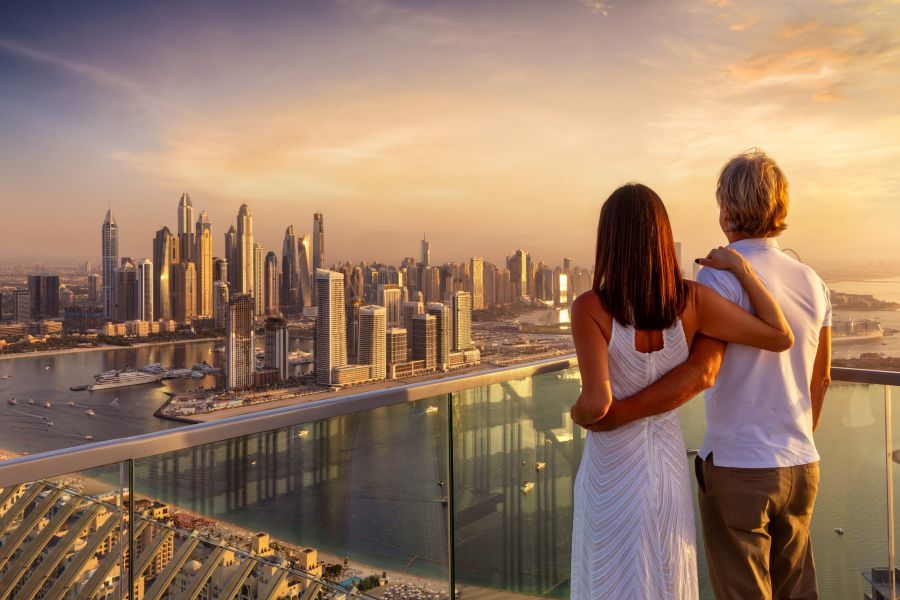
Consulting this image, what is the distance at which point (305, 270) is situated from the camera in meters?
32.1

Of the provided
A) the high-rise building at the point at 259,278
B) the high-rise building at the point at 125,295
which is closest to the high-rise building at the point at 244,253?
the high-rise building at the point at 259,278

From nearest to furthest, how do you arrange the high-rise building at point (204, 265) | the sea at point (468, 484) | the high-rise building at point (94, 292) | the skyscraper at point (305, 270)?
the sea at point (468, 484) → the high-rise building at point (94, 292) → the high-rise building at point (204, 265) → the skyscraper at point (305, 270)

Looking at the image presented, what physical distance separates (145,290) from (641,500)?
3122 cm

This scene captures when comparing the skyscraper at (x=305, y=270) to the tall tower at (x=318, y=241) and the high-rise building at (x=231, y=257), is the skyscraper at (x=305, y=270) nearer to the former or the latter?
the tall tower at (x=318, y=241)

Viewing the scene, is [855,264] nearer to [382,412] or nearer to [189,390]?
[382,412]

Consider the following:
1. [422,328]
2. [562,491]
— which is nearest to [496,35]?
[422,328]

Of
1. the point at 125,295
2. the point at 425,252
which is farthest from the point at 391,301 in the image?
the point at 125,295

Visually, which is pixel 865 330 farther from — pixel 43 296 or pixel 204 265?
pixel 204 265

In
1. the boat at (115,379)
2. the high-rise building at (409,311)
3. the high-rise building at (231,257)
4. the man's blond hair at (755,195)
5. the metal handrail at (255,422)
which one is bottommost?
the boat at (115,379)

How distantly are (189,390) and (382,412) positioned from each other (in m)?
28.0

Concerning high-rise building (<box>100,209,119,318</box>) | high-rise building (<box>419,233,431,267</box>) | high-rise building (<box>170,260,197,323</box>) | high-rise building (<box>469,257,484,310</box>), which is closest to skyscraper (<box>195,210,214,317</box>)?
high-rise building (<box>170,260,197,323</box>)

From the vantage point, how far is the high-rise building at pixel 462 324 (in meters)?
25.4

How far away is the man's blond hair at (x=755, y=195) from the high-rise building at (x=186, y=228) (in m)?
32.0

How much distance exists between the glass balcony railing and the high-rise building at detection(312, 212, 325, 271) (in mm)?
29754
